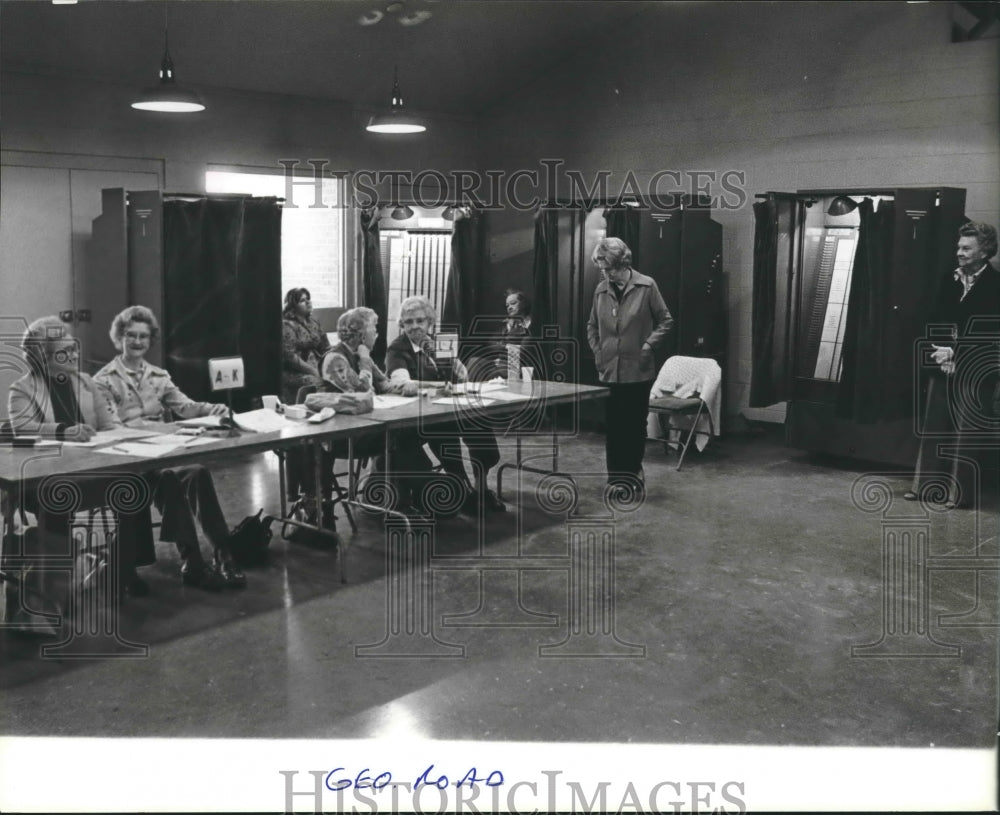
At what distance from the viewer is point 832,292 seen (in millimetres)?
7539

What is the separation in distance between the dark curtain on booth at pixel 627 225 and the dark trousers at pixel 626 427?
1728 mm

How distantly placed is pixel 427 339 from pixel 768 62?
4293mm

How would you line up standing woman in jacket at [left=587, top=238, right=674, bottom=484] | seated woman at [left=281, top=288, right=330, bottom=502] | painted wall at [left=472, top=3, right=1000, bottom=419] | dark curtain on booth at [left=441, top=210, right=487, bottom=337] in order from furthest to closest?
1. dark curtain on booth at [left=441, top=210, right=487, bottom=337]
2. painted wall at [left=472, top=3, right=1000, bottom=419]
3. seated woman at [left=281, top=288, right=330, bottom=502]
4. standing woman in jacket at [left=587, top=238, right=674, bottom=484]

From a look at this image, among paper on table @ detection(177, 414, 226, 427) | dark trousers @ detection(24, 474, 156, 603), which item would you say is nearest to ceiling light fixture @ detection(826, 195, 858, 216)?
paper on table @ detection(177, 414, 226, 427)

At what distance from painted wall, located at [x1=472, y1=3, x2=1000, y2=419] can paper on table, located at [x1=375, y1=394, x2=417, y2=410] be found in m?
4.03

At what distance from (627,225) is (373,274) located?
7.32ft

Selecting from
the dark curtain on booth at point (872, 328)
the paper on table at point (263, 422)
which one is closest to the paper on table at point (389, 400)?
the paper on table at point (263, 422)

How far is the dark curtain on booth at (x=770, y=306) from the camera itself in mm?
7734

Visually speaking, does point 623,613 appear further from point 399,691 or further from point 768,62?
point 768,62

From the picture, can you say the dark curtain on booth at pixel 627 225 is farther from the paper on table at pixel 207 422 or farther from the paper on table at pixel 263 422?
the paper on table at pixel 207 422

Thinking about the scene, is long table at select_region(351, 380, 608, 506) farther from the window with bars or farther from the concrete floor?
the window with bars

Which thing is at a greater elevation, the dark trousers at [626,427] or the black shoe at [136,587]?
the dark trousers at [626,427]

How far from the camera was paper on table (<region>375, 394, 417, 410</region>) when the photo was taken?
5393 millimetres

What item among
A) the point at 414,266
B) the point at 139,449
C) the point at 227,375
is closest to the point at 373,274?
the point at 414,266
